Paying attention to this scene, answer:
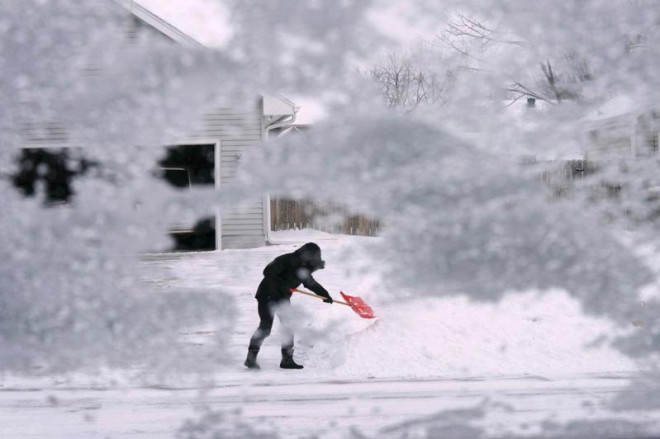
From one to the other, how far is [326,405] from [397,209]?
74 centimetres

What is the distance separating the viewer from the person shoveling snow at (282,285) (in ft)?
5.25

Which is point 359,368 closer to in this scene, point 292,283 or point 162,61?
point 292,283

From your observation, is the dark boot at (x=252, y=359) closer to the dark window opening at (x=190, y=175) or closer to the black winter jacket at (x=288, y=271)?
the black winter jacket at (x=288, y=271)

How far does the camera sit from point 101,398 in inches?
59.5

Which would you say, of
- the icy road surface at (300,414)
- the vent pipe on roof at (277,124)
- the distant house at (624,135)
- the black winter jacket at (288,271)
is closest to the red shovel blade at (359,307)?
the black winter jacket at (288,271)

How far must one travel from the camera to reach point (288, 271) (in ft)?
4.89

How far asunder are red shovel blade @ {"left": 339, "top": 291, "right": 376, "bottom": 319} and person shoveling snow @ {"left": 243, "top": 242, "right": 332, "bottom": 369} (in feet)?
0.31

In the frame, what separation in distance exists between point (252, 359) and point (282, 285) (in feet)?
1.02

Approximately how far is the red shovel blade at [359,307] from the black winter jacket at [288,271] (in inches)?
4.1

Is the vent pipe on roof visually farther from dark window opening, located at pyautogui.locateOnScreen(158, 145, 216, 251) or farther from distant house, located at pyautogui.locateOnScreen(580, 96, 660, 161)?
distant house, located at pyautogui.locateOnScreen(580, 96, 660, 161)

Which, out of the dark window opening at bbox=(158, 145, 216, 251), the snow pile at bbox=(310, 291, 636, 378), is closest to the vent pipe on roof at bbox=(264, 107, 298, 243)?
the dark window opening at bbox=(158, 145, 216, 251)

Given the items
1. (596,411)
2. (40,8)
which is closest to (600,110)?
(596,411)

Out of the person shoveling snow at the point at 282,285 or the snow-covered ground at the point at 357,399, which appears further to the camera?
the person shoveling snow at the point at 282,285

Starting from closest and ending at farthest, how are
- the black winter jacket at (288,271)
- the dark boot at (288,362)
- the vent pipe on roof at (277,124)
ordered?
the vent pipe on roof at (277,124), the black winter jacket at (288,271), the dark boot at (288,362)
